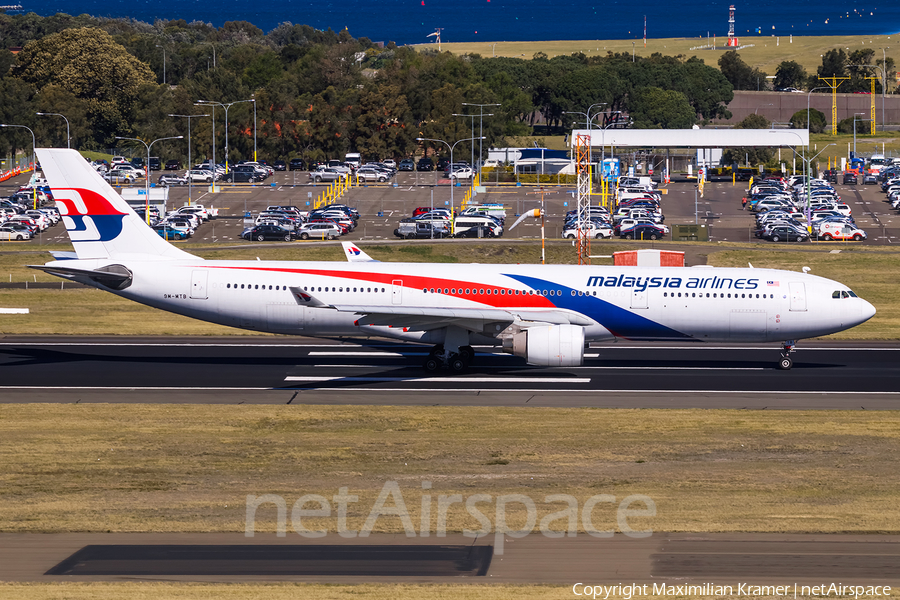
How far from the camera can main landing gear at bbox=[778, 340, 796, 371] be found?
45000 mm

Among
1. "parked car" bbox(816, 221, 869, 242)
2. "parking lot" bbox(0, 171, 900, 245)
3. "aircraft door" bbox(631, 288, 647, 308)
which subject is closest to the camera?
"aircraft door" bbox(631, 288, 647, 308)

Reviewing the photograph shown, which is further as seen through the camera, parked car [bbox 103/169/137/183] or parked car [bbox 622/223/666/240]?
parked car [bbox 103/169/137/183]

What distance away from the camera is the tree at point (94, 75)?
181 m

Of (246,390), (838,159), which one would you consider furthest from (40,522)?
(838,159)

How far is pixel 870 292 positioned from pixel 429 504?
169 feet

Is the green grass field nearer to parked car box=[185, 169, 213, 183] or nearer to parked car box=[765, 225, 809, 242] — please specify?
parked car box=[765, 225, 809, 242]

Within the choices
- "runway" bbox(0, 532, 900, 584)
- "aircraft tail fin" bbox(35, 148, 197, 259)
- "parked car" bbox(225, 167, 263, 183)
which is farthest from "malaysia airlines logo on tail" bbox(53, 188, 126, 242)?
"parked car" bbox(225, 167, 263, 183)

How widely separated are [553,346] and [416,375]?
20.6ft

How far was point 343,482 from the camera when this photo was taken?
28375 millimetres

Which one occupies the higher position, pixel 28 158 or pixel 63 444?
pixel 28 158

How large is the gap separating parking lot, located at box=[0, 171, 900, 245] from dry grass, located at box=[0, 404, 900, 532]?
6062 cm

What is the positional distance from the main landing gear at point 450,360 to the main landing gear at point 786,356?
1356 centimetres

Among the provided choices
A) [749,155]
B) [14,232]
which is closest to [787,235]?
[14,232]

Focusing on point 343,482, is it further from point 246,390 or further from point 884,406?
point 884,406
